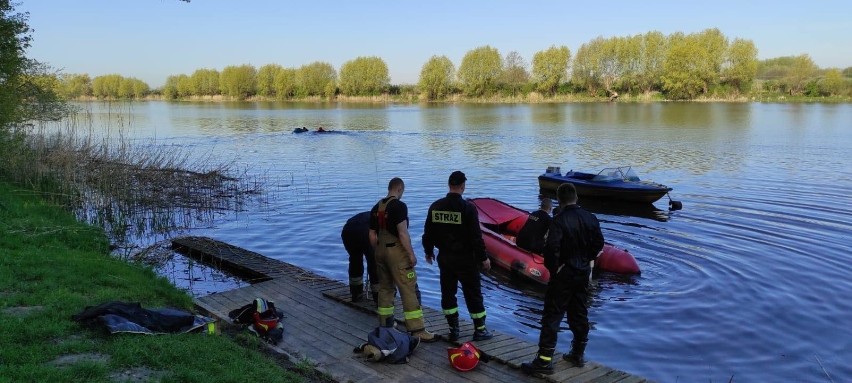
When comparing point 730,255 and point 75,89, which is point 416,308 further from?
point 75,89

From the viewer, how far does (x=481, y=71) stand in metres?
116

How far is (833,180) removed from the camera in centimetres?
2202

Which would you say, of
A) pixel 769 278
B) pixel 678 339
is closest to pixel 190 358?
pixel 678 339

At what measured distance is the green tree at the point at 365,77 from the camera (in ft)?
422

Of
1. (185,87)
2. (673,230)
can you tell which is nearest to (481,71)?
(185,87)

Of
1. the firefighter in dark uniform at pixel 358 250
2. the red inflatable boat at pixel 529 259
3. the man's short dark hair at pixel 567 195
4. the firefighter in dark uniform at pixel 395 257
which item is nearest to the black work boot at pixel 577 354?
the man's short dark hair at pixel 567 195

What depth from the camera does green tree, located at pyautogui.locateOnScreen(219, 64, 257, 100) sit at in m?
145

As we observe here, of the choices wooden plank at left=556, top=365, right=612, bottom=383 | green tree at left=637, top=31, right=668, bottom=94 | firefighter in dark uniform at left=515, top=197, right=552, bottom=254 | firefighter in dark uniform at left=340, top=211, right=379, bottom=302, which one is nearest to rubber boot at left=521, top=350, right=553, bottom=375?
wooden plank at left=556, top=365, right=612, bottom=383

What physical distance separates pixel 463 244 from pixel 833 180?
2139cm

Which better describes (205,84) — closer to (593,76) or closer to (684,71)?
(593,76)

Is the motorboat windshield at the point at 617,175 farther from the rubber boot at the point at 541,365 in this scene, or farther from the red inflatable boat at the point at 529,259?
the rubber boot at the point at 541,365

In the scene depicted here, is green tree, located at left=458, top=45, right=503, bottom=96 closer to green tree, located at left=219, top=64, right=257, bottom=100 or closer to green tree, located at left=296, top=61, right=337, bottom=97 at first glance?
green tree, located at left=296, top=61, right=337, bottom=97

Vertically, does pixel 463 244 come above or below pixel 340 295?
above

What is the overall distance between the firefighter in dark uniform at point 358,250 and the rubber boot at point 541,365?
103 inches
